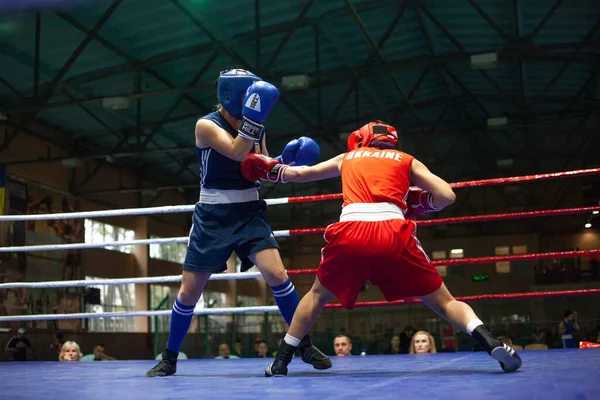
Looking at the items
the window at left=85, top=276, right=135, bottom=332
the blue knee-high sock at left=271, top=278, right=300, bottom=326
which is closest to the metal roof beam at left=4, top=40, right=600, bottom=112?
the window at left=85, top=276, right=135, bottom=332

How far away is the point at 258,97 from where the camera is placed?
7.77 feet

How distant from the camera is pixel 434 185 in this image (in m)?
2.33

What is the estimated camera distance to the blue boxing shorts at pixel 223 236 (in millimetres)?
2594

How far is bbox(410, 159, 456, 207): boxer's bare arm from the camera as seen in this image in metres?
2.32

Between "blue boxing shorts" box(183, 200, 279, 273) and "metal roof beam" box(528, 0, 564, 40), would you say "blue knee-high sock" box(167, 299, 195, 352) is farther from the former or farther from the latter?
"metal roof beam" box(528, 0, 564, 40)

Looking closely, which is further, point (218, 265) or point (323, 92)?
point (323, 92)

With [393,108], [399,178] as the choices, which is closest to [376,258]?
[399,178]

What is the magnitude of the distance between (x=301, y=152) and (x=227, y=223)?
389mm

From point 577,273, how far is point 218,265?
1714cm

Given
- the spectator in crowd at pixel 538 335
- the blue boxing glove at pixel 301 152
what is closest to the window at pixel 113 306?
the spectator in crowd at pixel 538 335

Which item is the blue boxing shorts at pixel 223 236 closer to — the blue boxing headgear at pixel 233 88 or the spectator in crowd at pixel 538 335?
the blue boxing headgear at pixel 233 88

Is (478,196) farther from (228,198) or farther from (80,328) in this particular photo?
(228,198)

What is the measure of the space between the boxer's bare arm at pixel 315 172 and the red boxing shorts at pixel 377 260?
0.85 feet

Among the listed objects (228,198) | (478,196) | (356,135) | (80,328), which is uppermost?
(478,196)
